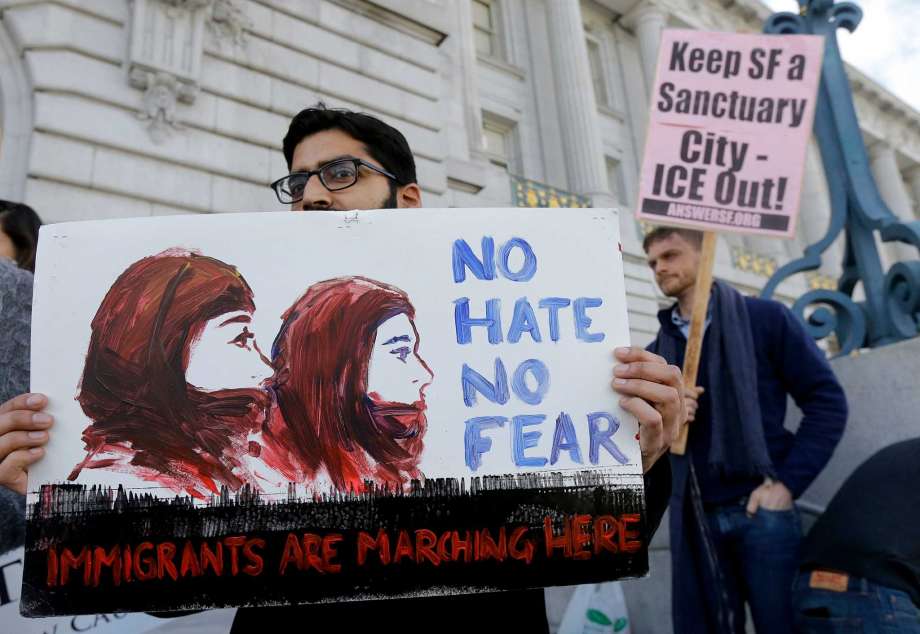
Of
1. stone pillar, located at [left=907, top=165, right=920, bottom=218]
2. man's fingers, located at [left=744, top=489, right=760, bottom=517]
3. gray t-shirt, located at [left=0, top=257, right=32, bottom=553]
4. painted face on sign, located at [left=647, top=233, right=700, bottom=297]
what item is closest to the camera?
gray t-shirt, located at [left=0, top=257, right=32, bottom=553]

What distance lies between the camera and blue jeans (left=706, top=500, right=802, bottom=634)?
7.86ft

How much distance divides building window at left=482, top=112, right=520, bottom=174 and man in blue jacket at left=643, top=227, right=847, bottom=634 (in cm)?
1481

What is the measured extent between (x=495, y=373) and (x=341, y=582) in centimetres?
47

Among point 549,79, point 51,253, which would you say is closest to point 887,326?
point 51,253

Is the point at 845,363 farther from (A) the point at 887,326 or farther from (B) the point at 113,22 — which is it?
(B) the point at 113,22

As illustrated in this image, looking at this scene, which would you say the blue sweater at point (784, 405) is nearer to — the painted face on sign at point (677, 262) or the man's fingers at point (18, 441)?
the painted face on sign at point (677, 262)

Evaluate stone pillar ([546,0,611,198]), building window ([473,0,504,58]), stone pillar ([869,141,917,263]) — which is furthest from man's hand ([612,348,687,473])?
stone pillar ([869,141,917,263])

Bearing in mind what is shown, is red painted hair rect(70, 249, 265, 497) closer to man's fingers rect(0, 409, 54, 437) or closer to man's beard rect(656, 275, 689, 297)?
man's fingers rect(0, 409, 54, 437)

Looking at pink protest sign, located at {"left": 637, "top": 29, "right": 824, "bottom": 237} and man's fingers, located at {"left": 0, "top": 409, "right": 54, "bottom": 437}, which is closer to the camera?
man's fingers, located at {"left": 0, "top": 409, "right": 54, "bottom": 437}

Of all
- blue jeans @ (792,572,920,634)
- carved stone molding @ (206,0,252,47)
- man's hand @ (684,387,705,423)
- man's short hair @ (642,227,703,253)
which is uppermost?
carved stone molding @ (206,0,252,47)

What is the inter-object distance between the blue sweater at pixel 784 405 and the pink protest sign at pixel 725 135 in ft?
1.46

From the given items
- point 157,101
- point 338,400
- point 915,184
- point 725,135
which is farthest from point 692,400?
point 915,184

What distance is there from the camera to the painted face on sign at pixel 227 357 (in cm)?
121

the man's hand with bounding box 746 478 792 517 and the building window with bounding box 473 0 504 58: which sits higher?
the building window with bounding box 473 0 504 58
